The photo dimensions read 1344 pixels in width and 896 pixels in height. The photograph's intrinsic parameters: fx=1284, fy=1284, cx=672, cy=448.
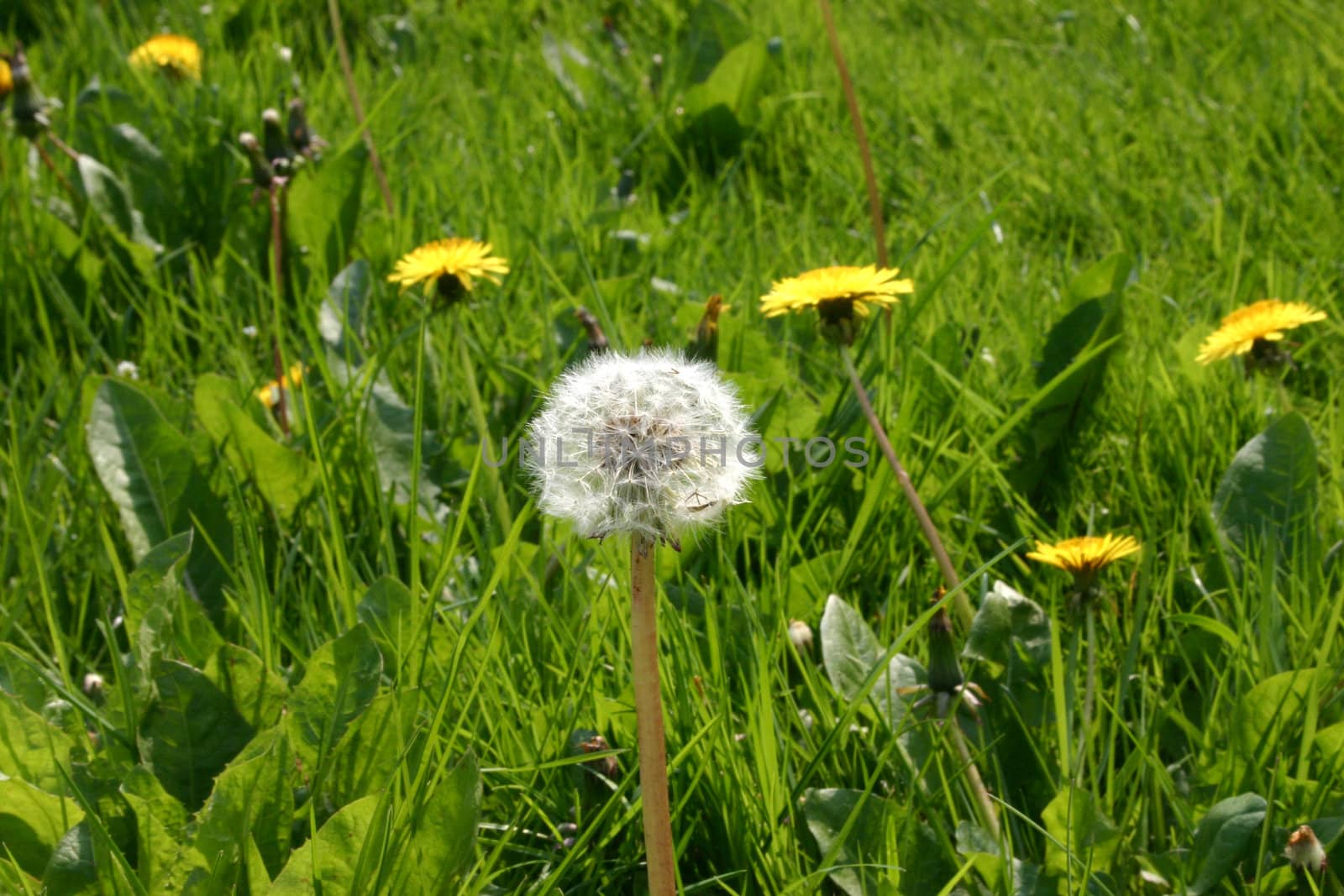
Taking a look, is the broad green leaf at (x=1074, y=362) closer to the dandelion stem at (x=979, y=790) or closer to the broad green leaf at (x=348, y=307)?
the dandelion stem at (x=979, y=790)

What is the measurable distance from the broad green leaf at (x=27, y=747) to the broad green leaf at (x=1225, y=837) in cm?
111

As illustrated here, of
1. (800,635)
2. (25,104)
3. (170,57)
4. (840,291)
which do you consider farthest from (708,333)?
(170,57)

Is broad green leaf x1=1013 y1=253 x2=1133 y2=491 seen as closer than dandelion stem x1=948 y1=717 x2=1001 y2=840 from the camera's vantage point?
No

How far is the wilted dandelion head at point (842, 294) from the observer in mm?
1613

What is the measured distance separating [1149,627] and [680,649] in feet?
2.03

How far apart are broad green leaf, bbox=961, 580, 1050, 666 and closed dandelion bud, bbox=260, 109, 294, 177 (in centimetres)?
152

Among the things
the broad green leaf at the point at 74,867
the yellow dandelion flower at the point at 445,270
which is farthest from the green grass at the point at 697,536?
the yellow dandelion flower at the point at 445,270

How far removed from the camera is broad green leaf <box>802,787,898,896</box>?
1.25 meters

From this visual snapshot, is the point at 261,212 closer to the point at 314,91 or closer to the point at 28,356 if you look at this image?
the point at 28,356

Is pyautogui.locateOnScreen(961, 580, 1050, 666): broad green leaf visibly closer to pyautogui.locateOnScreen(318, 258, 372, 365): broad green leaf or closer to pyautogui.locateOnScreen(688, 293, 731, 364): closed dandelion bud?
pyautogui.locateOnScreen(688, 293, 731, 364): closed dandelion bud

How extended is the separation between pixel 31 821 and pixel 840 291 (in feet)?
3.48

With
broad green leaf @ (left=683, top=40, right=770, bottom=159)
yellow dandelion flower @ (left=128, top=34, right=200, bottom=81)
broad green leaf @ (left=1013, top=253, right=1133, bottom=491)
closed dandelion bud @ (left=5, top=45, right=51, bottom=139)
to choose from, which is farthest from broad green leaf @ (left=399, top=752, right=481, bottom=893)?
yellow dandelion flower @ (left=128, top=34, right=200, bottom=81)

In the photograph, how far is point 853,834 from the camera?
127 cm

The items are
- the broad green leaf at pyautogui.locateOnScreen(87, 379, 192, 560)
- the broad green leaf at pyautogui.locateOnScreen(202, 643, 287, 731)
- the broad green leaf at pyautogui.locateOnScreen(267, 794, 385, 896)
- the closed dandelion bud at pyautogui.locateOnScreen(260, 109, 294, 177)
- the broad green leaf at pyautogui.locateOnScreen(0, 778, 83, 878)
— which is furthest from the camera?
the closed dandelion bud at pyautogui.locateOnScreen(260, 109, 294, 177)
